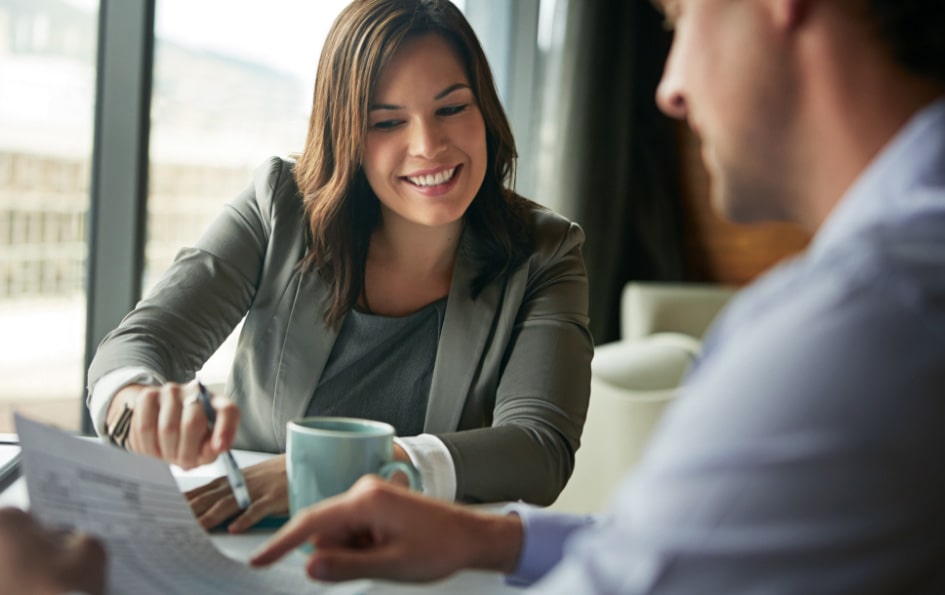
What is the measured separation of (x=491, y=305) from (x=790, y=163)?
0.94 metres

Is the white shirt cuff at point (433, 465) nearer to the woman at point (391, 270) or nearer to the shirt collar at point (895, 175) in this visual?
the woman at point (391, 270)

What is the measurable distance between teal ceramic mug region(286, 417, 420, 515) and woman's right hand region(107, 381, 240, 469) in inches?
4.2

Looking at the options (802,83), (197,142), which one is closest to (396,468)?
(802,83)

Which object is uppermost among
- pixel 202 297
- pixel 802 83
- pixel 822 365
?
pixel 802 83

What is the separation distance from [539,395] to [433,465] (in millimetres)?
286

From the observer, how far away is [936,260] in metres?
0.46

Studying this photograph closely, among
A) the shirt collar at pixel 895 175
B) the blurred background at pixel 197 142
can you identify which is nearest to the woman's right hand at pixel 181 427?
the shirt collar at pixel 895 175

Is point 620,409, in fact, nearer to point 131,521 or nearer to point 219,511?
point 219,511

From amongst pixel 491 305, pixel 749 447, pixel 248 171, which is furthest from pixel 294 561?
pixel 248 171

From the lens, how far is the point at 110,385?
3.92 ft

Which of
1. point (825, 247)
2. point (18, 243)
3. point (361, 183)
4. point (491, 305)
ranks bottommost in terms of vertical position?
point (18, 243)

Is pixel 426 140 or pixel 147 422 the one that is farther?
pixel 426 140

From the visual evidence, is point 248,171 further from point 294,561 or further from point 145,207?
point 294,561

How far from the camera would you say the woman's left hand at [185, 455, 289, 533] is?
0.96 m
